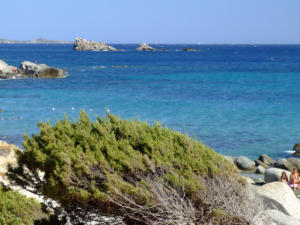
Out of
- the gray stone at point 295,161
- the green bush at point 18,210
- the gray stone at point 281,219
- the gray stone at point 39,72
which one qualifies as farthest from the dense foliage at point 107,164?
the gray stone at point 39,72

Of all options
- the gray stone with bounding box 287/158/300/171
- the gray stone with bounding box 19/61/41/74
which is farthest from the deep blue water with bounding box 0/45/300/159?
the gray stone with bounding box 19/61/41/74

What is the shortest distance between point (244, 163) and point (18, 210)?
14.8m

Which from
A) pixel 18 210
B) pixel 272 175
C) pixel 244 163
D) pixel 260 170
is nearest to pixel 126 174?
pixel 18 210

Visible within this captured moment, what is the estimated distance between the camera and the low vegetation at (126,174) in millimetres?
7215

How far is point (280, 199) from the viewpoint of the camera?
1128 centimetres

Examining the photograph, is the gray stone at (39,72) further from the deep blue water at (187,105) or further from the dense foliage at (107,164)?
the dense foliage at (107,164)

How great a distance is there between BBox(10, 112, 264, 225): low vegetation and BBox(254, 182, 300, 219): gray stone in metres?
3.74

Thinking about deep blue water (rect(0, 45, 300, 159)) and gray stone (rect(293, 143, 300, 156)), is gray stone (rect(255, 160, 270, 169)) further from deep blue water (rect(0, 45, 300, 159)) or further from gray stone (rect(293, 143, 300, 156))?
gray stone (rect(293, 143, 300, 156))

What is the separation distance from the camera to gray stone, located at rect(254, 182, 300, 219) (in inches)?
437

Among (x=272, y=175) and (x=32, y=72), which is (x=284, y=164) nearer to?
(x=272, y=175)

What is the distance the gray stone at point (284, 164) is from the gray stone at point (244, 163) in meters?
1.04

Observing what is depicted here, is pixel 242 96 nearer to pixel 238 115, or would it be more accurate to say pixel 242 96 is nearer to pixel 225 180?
pixel 238 115

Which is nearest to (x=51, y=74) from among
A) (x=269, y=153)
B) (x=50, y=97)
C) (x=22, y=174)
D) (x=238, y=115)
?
(x=50, y=97)

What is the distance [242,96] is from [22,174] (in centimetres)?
3414
